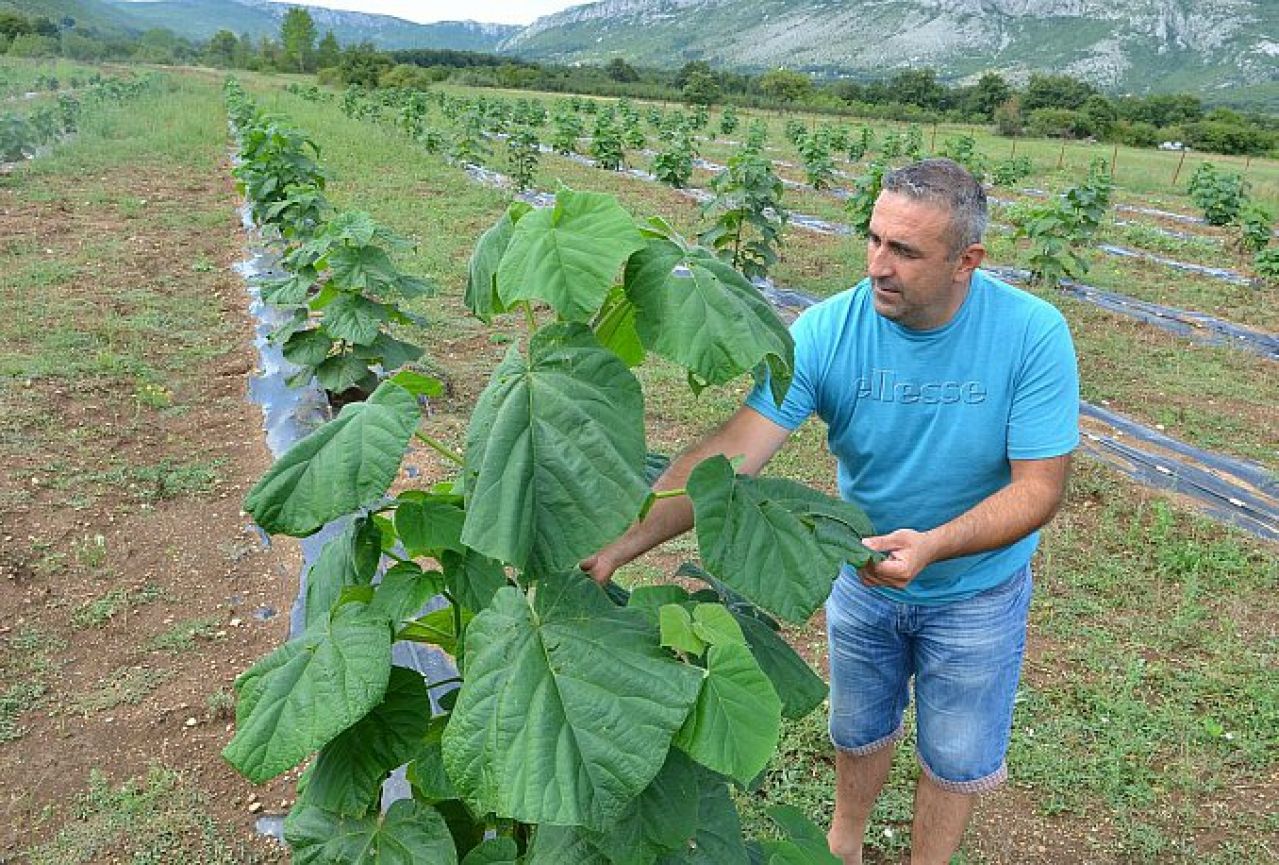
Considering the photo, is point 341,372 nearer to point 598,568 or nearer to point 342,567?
point 342,567

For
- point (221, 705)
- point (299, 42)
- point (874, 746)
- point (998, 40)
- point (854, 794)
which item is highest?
point (998, 40)

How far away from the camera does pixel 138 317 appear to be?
7.95 meters

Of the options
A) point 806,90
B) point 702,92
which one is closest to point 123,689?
point 702,92

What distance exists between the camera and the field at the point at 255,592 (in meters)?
3.23

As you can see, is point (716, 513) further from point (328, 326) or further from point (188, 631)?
point (328, 326)

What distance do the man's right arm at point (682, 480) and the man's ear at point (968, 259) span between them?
0.50m

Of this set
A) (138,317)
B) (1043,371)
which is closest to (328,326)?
(138,317)

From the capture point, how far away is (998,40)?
144 m

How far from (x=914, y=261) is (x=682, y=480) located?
2.27 ft

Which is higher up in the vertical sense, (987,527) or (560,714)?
(560,714)

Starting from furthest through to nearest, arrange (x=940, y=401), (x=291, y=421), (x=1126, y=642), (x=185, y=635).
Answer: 1. (x=291, y=421)
2. (x=1126, y=642)
3. (x=185, y=635)
4. (x=940, y=401)

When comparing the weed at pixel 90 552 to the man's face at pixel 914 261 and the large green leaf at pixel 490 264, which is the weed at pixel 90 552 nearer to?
the large green leaf at pixel 490 264

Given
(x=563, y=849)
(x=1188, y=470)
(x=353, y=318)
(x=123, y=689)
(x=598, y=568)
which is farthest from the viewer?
(x=1188, y=470)

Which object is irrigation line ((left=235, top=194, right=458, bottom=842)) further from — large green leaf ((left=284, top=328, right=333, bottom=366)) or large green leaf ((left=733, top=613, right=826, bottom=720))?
large green leaf ((left=733, top=613, right=826, bottom=720))
